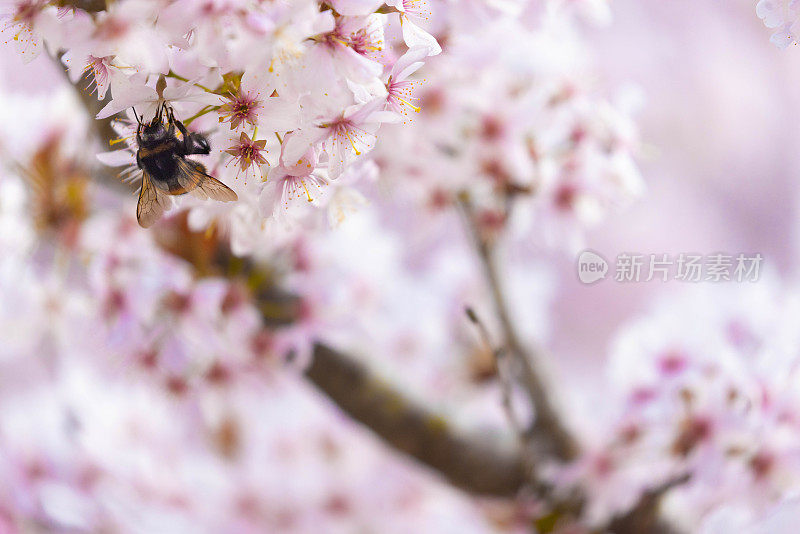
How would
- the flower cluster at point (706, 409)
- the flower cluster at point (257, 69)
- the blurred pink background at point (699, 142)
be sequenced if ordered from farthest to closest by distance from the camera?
the blurred pink background at point (699, 142) → the flower cluster at point (706, 409) → the flower cluster at point (257, 69)

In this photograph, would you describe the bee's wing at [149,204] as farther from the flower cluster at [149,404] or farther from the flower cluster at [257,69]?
the flower cluster at [149,404]

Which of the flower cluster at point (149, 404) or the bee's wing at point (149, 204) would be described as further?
the flower cluster at point (149, 404)

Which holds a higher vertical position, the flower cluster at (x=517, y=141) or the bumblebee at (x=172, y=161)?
the bumblebee at (x=172, y=161)

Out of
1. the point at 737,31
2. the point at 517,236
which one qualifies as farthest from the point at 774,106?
the point at 517,236

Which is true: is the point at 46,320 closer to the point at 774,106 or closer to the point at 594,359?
the point at 594,359

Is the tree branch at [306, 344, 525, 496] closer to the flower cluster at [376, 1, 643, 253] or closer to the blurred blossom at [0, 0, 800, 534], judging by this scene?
the blurred blossom at [0, 0, 800, 534]

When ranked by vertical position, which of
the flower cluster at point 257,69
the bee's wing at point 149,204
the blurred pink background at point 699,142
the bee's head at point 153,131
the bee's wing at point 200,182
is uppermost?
the flower cluster at point 257,69

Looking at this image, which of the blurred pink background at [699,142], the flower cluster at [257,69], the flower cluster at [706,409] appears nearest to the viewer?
the flower cluster at [257,69]

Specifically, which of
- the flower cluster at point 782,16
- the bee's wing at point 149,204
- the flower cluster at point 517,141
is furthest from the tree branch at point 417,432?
the flower cluster at point 782,16

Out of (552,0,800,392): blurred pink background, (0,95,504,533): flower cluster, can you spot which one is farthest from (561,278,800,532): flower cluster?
(552,0,800,392): blurred pink background
